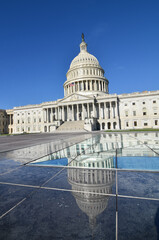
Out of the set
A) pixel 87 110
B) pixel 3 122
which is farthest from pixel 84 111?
pixel 3 122

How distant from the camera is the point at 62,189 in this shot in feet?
9.16

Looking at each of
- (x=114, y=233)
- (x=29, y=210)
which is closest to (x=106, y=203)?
(x=114, y=233)

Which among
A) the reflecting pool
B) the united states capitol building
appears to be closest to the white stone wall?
the united states capitol building

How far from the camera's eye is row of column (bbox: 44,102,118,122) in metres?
61.1

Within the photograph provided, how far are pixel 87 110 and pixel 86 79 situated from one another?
18.4 meters

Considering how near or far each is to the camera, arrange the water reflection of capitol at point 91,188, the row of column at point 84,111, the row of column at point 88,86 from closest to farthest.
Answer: the water reflection of capitol at point 91,188 < the row of column at point 84,111 < the row of column at point 88,86

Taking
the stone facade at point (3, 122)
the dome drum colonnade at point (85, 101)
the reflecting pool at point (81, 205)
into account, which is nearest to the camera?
the reflecting pool at point (81, 205)

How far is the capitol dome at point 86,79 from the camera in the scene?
2825 inches

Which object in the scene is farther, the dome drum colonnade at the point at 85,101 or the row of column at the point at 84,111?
the row of column at the point at 84,111

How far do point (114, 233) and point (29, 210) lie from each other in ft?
4.31

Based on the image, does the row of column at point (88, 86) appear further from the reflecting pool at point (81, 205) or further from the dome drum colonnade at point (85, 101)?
the reflecting pool at point (81, 205)

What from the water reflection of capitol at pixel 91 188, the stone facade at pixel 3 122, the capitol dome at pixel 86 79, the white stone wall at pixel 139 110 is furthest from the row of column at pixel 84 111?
the water reflection of capitol at pixel 91 188

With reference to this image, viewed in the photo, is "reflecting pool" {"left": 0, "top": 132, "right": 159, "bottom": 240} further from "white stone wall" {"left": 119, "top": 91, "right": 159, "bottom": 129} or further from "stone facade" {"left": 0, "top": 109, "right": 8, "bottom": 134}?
"stone facade" {"left": 0, "top": 109, "right": 8, "bottom": 134}

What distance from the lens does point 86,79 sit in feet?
235
